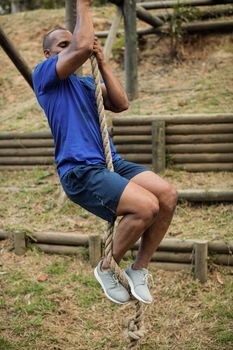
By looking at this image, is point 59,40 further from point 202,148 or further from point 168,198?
point 202,148

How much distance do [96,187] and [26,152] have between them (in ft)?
14.9

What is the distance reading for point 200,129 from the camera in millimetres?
6641

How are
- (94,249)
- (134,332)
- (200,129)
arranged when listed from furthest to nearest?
(200,129), (94,249), (134,332)

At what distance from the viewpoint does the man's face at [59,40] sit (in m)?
3.46

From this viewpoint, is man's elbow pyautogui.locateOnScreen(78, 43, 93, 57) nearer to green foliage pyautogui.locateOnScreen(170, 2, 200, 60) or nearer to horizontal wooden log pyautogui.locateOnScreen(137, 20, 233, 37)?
green foliage pyautogui.locateOnScreen(170, 2, 200, 60)

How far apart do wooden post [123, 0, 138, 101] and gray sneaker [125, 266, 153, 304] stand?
525 cm

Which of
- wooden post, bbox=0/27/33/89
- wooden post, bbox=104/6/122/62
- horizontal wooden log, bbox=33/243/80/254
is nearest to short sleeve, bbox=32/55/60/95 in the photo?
wooden post, bbox=0/27/33/89

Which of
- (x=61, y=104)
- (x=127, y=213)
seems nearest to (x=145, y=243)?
(x=127, y=213)

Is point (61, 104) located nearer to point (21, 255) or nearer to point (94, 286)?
point (94, 286)

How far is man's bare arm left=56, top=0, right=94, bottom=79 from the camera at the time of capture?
3.17 m

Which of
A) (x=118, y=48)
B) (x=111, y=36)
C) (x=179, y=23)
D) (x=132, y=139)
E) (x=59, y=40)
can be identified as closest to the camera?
(x=59, y=40)

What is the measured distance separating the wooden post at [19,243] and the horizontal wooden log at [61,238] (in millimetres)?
123

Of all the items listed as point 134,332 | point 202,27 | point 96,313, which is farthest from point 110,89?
point 202,27

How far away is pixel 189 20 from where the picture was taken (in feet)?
31.9
